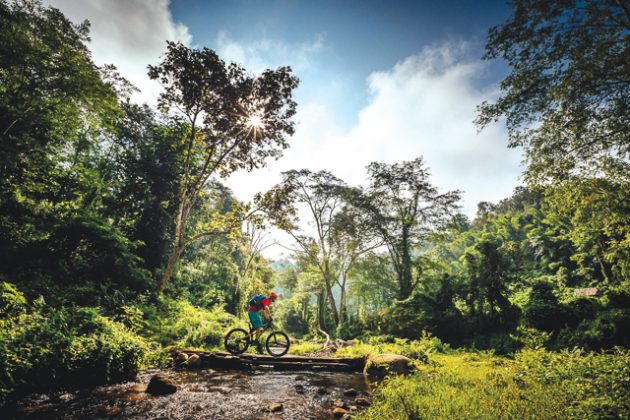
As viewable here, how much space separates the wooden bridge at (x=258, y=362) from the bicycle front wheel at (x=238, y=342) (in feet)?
2.33

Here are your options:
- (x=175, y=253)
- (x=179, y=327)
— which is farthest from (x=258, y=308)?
(x=175, y=253)

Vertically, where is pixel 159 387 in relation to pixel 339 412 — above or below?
above

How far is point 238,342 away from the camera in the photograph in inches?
407

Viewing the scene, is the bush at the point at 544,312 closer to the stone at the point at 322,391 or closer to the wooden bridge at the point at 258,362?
the wooden bridge at the point at 258,362

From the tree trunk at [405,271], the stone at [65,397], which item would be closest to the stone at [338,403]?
the stone at [65,397]

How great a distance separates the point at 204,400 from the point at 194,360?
3.33m

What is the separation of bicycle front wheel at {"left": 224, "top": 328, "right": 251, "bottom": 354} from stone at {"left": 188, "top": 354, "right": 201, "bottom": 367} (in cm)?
157

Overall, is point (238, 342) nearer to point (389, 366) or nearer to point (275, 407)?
point (275, 407)

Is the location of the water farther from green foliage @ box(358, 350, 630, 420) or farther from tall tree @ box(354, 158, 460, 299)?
tall tree @ box(354, 158, 460, 299)

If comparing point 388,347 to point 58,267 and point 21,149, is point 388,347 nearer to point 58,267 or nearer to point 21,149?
point 58,267

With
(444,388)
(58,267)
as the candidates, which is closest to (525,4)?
(444,388)

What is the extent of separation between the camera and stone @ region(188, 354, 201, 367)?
27.5 ft

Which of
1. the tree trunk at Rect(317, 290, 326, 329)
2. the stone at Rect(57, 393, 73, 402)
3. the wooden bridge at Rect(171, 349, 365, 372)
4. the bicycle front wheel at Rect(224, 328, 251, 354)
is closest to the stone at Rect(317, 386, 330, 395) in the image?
the wooden bridge at Rect(171, 349, 365, 372)

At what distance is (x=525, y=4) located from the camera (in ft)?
33.7
